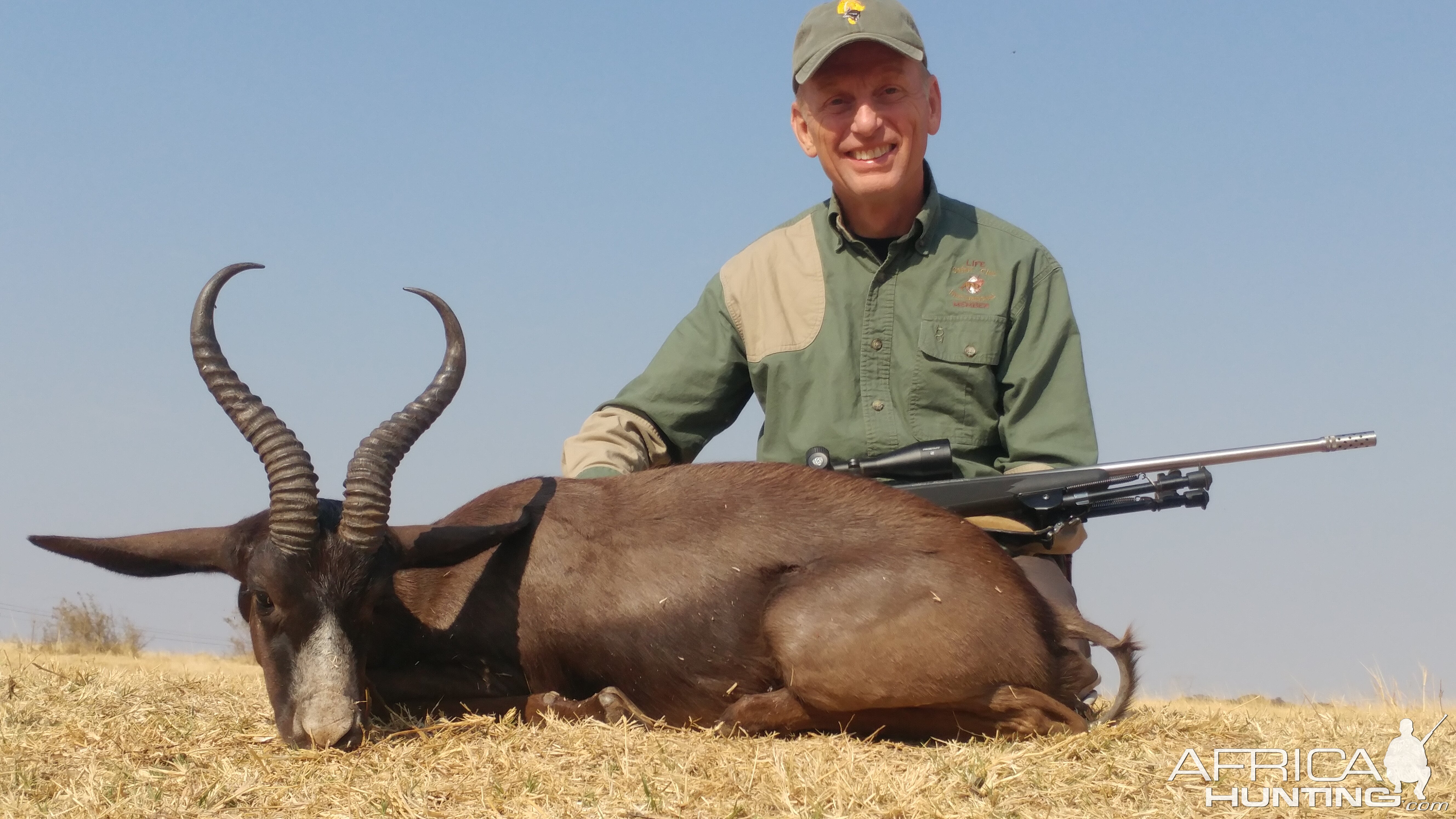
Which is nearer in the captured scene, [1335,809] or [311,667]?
[1335,809]

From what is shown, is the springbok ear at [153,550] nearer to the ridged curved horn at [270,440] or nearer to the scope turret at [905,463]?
the ridged curved horn at [270,440]

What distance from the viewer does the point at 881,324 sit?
6.86 m

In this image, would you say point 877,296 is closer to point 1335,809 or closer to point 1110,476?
point 1110,476

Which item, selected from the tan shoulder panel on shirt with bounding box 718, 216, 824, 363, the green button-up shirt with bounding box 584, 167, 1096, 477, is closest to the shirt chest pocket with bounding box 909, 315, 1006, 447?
the green button-up shirt with bounding box 584, 167, 1096, 477

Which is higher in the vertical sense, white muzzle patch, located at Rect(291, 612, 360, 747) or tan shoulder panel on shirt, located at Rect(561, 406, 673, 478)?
tan shoulder panel on shirt, located at Rect(561, 406, 673, 478)

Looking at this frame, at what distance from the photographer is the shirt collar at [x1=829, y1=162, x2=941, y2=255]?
22.7ft

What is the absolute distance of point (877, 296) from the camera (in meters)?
6.90

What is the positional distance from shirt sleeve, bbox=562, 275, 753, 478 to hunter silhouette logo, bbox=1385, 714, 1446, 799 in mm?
3571

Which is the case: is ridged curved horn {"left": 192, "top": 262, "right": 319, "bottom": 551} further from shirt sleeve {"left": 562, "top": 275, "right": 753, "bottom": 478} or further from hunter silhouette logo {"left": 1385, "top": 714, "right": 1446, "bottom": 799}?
hunter silhouette logo {"left": 1385, "top": 714, "right": 1446, "bottom": 799}

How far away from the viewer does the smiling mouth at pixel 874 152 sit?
6.82m

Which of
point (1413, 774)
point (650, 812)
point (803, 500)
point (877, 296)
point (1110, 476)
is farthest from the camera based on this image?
point (877, 296)

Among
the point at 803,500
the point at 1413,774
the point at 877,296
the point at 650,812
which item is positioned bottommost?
the point at 1413,774

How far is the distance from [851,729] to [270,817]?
2.16 m

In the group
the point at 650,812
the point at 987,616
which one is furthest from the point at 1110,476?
the point at 650,812
